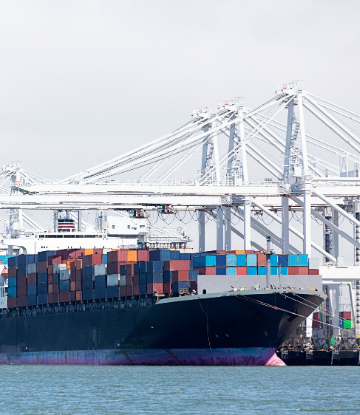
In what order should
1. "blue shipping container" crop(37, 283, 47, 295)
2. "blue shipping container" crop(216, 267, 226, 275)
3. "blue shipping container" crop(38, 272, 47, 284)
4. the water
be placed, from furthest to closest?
1. "blue shipping container" crop(37, 283, 47, 295)
2. "blue shipping container" crop(38, 272, 47, 284)
3. "blue shipping container" crop(216, 267, 226, 275)
4. the water

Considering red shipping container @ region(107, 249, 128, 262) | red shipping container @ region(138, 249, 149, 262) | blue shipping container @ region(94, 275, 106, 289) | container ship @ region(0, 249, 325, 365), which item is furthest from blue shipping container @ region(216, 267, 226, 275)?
blue shipping container @ region(94, 275, 106, 289)

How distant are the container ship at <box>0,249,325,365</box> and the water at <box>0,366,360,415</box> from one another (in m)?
1.54

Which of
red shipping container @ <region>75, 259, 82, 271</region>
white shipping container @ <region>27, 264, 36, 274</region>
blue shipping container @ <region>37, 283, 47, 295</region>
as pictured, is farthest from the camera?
white shipping container @ <region>27, 264, 36, 274</region>

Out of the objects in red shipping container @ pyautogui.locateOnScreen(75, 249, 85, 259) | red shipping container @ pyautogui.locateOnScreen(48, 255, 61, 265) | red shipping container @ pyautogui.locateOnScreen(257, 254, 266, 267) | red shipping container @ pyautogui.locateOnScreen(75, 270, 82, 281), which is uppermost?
red shipping container @ pyautogui.locateOnScreen(75, 249, 85, 259)

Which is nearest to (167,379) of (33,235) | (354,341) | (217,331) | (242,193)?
(217,331)

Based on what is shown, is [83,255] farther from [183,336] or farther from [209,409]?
[209,409]

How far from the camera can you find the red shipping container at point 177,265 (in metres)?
59.8

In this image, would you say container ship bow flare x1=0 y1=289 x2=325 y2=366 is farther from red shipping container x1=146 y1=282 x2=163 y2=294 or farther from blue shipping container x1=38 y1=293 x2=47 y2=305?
blue shipping container x1=38 y1=293 x2=47 y2=305

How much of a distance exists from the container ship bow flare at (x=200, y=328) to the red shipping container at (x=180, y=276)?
1.52 meters

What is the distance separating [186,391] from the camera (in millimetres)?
44500

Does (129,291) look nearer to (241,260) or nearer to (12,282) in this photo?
(241,260)

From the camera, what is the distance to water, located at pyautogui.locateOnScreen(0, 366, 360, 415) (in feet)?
128

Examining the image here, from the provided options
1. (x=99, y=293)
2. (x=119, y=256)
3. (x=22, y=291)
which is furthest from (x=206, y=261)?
(x=22, y=291)

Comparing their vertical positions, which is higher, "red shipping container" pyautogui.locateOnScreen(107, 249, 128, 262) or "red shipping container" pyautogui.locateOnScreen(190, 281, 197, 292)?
"red shipping container" pyautogui.locateOnScreen(107, 249, 128, 262)
